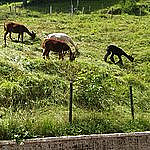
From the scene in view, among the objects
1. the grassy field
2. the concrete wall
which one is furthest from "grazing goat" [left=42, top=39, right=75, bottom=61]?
A: the concrete wall

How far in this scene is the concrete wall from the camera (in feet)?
25.9

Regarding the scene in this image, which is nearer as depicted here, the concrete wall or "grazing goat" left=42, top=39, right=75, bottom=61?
the concrete wall

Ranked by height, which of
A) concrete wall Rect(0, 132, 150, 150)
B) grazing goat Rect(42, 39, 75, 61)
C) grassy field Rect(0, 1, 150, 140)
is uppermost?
grazing goat Rect(42, 39, 75, 61)

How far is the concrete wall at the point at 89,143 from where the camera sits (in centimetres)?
791

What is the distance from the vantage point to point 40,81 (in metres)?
10.8

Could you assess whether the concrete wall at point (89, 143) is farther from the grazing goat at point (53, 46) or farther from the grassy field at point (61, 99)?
the grazing goat at point (53, 46)

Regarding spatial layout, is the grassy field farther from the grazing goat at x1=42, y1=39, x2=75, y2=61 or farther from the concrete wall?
the grazing goat at x1=42, y1=39, x2=75, y2=61

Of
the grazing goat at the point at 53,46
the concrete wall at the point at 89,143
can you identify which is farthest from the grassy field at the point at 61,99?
the grazing goat at the point at 53,46

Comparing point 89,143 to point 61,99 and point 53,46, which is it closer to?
point 61,99

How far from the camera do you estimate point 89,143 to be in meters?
8.39

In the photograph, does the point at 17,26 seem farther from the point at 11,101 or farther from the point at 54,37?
the point at 11,101

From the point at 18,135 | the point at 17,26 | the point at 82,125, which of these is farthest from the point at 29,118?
the point at 17,26

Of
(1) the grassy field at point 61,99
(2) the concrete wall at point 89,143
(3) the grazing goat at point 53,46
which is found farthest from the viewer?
(3) the grazing goat at point 53,46

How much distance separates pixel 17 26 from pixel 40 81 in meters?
9.34
